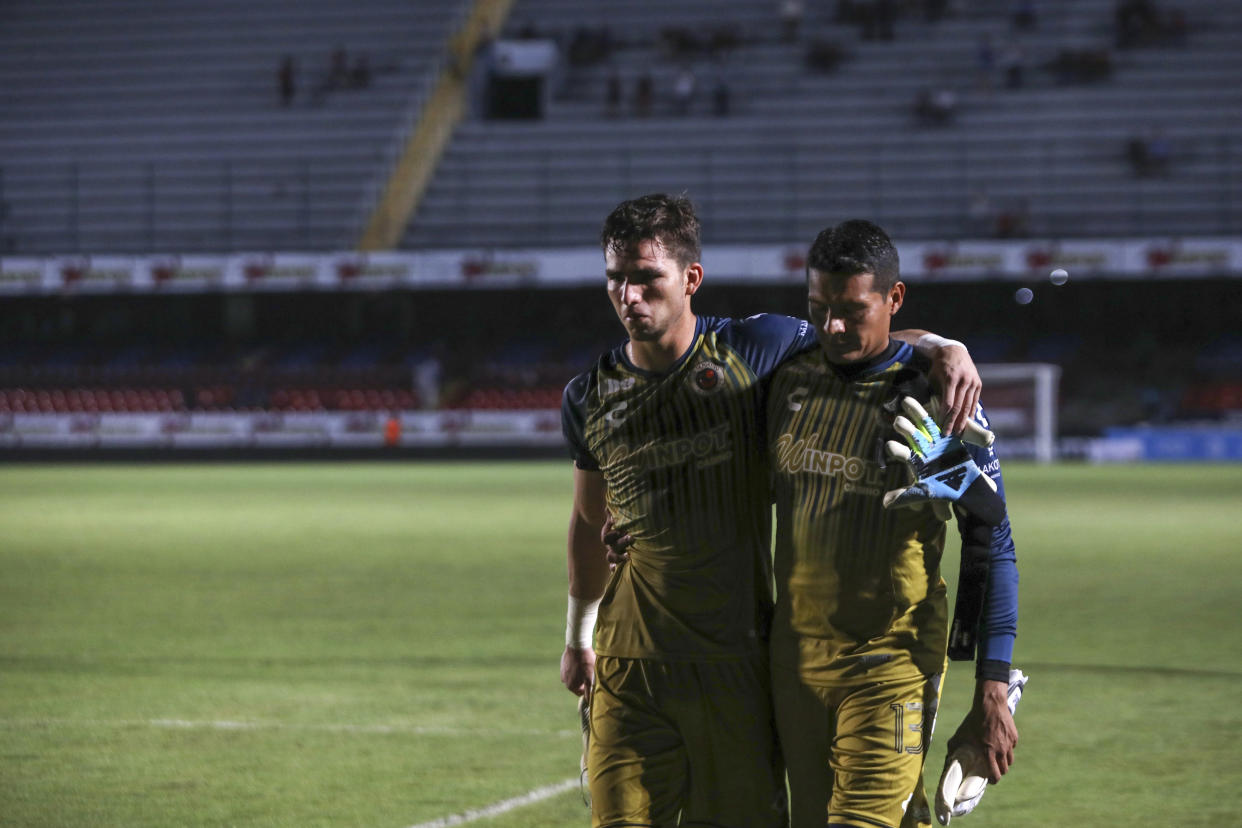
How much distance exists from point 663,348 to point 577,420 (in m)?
0.31

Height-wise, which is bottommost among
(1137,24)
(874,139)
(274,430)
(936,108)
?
(274,430)

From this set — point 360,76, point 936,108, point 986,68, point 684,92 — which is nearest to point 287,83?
point 360,76

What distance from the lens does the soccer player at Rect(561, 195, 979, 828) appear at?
3.76 m

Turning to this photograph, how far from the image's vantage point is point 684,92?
1559 inches

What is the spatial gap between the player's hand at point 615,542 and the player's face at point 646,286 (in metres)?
0.47

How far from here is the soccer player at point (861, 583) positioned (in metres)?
3.61

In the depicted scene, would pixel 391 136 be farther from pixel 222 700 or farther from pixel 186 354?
pixel 222 700

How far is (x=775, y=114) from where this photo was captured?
39281mm

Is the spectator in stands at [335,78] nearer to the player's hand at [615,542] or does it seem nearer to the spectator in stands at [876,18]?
the spectator in stands at [876,18]

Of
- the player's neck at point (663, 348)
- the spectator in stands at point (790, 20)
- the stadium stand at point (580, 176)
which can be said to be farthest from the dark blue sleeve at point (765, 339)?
the spectator in stands at point (790, 20)

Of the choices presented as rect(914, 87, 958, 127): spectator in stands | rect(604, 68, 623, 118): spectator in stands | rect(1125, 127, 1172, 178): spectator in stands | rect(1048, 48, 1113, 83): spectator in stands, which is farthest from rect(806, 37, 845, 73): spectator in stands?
rect(1125, 127, 1172, 178): spectator in stands

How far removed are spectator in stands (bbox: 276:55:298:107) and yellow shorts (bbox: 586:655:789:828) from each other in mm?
39259

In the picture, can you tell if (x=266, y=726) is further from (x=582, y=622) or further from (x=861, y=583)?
(x=861, y=583)

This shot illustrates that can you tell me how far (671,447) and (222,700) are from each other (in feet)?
15.9
